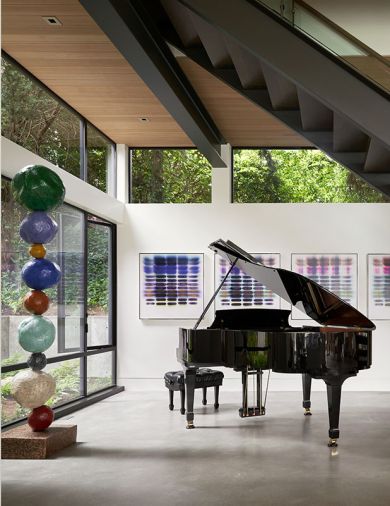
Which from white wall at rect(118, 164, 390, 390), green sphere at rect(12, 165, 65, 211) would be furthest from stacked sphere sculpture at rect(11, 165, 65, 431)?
white wall at rect(118, 164, 390, 390)

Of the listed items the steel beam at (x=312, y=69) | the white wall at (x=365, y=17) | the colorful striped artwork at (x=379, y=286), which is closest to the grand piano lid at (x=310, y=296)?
the steel beam at (x=312, y=69)

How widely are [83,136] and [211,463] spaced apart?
4.81 meters

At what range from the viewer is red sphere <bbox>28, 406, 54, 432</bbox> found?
17.9 feet

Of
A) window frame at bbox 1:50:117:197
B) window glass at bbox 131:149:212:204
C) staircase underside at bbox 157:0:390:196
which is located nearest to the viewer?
staircase underside at bbox 157:0:390:196

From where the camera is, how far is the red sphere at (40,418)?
215 inches

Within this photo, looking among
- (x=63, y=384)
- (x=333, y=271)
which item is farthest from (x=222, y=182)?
(x=63, y=384)

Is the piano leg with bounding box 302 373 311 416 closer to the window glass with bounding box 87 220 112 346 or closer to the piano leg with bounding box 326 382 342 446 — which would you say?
the piano leg with bounding box 326 382 342 446

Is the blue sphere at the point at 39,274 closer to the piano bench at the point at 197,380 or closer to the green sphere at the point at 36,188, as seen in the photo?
the green sphere at the point at 36,188

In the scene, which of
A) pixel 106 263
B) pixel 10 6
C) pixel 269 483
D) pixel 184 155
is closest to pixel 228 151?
pixel 184 155

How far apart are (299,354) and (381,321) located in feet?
14.3

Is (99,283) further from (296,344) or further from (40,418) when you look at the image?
(296,344)

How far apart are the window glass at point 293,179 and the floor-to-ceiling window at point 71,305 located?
1989mm

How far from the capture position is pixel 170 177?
33.1 feet

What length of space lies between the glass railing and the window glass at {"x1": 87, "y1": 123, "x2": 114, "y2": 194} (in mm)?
Result: 4173
